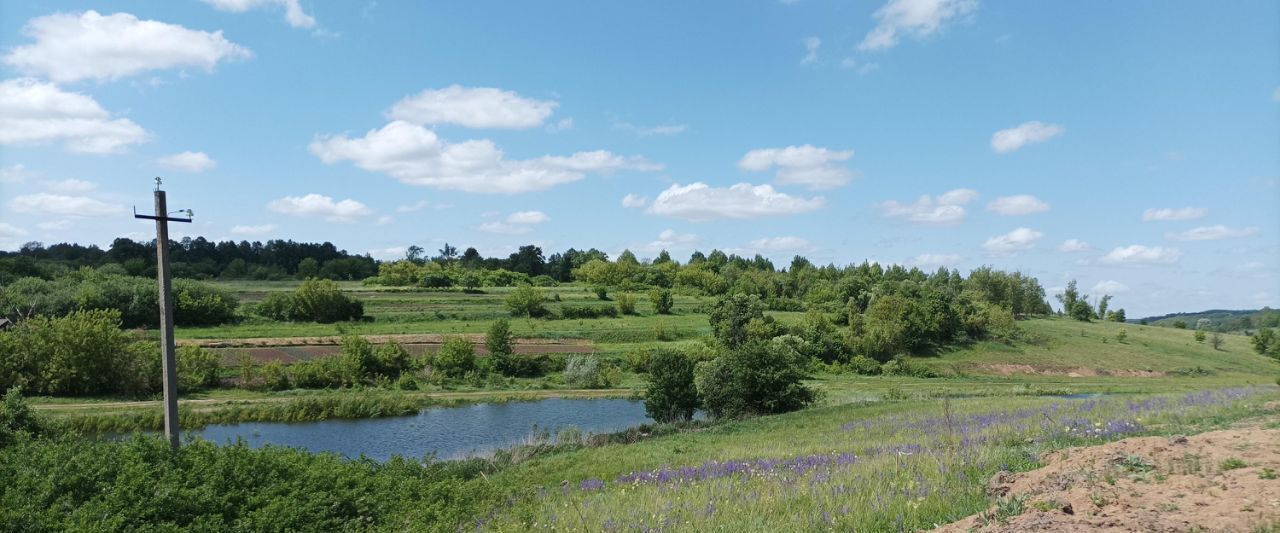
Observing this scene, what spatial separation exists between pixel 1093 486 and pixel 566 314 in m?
91.4

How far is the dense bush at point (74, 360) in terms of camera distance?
4803 cm

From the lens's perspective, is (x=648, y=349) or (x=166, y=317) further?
(x=648, y=349)

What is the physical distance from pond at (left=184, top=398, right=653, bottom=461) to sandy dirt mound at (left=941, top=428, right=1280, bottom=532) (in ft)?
88.3

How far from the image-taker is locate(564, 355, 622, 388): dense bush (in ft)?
204

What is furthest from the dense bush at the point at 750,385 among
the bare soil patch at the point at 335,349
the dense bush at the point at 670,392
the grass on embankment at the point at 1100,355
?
the grass on embankment at the point at 1100,355

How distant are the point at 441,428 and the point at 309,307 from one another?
5561 centimetres

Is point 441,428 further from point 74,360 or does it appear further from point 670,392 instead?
point 74,360

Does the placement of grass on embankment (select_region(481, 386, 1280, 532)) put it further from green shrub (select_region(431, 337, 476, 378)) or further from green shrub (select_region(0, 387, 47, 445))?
green shrub (select_region(431, 337, 476, 378))

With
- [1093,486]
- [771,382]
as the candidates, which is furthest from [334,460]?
[771,382]

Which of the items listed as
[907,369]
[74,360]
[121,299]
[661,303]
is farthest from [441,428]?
[661,303]

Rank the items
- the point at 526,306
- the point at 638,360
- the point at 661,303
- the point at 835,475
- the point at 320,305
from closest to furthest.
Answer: the point at 835,475, the point at 638,360, the point at 320,305, the point at 526,306, the point at 661,303

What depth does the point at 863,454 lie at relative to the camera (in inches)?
533

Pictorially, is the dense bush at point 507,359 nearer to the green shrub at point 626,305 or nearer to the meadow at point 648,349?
the meadow at point 648,349

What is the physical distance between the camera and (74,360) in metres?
48.6
